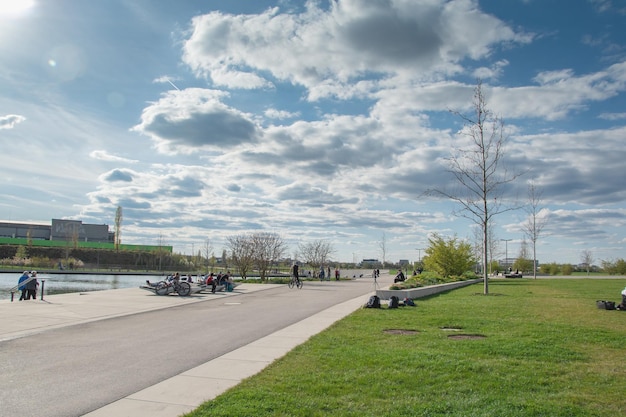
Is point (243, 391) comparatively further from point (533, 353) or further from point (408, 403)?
point (533, 353)

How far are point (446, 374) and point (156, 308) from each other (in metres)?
13.7

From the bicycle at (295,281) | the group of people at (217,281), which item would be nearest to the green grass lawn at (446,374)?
the group of people at (217,281)

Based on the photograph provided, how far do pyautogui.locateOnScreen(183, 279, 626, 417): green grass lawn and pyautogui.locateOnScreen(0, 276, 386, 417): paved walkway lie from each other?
44 cm

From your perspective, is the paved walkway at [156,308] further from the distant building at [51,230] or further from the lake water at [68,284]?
the distant building at [51,230]

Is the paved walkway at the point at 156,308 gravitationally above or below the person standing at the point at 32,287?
below

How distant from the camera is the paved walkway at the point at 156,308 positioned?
6359mm

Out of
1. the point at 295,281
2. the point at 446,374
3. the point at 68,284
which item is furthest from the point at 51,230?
the point at 446,374

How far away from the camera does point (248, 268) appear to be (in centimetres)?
4347

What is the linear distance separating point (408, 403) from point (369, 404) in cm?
48

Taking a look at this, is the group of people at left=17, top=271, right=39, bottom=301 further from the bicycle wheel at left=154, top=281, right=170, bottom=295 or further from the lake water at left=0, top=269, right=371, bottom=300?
the bicycle wheel at left=154, top=281, right=170, bottom=295

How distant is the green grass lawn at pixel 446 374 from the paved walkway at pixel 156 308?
1.46 feet

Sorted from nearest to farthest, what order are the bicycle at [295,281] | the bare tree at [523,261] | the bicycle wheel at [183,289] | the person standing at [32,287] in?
the person standing at [32,287] < the bicycle wheel at [183,289] < the bicycle at [295,281] < the bare tree at [523,261]

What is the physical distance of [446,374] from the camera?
728 cm

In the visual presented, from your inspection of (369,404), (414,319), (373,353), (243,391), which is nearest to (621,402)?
(369,404)
